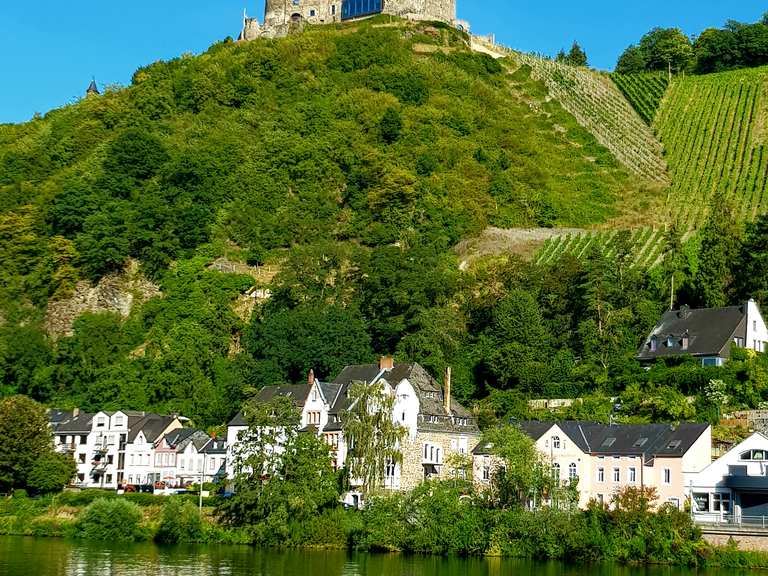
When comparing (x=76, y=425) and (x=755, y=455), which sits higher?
(x=76, y=425)

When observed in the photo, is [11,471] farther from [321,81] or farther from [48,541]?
[321,81]

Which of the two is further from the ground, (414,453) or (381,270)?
(381,270)

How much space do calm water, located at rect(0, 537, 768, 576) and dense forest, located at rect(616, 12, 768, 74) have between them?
426 ft

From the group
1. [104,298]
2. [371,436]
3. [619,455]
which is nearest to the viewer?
[619,455]

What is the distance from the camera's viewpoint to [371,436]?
68.0 meters

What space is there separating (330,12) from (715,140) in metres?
53.8

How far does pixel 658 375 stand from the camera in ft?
245

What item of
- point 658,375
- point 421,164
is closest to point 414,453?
point 658,375

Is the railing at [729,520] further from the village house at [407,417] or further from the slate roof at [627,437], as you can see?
the village house at [407,417]

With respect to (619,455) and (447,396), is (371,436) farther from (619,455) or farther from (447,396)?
(619,455)

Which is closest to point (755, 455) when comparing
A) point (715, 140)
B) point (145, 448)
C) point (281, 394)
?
point (281, 394)

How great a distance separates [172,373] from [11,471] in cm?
1772

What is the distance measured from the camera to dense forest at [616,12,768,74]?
571 feet

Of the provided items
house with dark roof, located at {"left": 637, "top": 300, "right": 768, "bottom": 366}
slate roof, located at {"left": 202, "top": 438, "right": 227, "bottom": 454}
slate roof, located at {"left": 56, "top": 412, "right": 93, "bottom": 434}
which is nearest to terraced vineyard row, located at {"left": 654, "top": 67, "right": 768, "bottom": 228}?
house with dark roof, located at {"left": 637, "top": 300, "right": 768, "bottom": 366}
